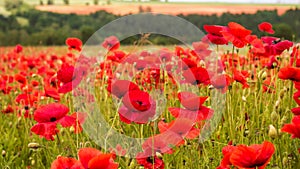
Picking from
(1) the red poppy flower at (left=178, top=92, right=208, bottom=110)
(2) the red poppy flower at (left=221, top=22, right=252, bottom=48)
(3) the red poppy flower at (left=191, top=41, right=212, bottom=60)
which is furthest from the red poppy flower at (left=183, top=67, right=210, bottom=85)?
(3) the red poppy flower at (left=191, top=41, right=212, bottom=60)

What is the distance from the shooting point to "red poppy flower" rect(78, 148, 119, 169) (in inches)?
41.6

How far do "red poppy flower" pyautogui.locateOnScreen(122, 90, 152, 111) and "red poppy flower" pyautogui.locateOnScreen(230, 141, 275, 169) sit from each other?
39 cm

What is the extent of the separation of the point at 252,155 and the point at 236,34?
80 cm

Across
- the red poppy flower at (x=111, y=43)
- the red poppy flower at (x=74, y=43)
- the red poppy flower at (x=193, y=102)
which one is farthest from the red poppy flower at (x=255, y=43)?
the red poppy flower at (x=74, y=43)

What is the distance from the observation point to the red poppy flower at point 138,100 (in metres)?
1.43

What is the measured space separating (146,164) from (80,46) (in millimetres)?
1306

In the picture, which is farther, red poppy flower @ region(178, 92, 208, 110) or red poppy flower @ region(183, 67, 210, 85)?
red poppy flower @ region(183, 67, 210, 85)

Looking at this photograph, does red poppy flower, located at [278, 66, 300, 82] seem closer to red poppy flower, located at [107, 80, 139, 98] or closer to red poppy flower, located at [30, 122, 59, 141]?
red poppy flower, located at [107, 80, 139, 98]

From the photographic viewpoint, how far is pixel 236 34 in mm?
1830

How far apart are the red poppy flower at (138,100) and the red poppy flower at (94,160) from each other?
32cm

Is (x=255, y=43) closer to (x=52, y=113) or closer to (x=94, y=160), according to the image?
(x=52, y=113)

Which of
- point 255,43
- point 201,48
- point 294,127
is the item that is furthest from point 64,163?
point 201,48

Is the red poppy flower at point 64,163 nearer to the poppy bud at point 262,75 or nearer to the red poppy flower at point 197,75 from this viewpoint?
the red poppy flower at point 197,75

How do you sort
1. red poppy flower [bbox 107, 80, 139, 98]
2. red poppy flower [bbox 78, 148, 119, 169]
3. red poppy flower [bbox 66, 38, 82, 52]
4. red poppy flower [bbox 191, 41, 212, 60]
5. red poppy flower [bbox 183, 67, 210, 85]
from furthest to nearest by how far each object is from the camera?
red poppy flower [bbox 66, 38, 82, 52]
red poppy flower [bbox 191, 41, 212, 60]
red poppy flower [bbox 183, 67, 210, 85]
red poppy flower [bbox 107, 80, 139, 98]
red poppy flower [bbox 78, 148, 119, 169]
